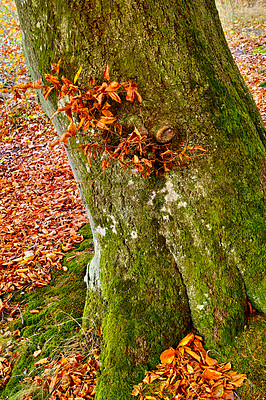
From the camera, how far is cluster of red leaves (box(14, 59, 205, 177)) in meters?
1.61

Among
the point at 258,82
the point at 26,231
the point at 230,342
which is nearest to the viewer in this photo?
the point at 230,342

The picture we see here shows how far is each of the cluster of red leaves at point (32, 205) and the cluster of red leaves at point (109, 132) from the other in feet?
6.35

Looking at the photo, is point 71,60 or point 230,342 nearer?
point 71,60

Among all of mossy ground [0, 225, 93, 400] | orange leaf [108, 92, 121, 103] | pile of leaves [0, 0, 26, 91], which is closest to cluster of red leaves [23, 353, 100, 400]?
mossy ground [0, 225, 93, 400]

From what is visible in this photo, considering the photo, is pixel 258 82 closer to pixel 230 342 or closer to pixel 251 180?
pixel 251 180

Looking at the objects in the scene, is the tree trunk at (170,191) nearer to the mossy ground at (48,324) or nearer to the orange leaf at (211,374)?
the orange leaf at (211,374)

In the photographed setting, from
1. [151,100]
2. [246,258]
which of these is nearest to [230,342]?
[246,258]

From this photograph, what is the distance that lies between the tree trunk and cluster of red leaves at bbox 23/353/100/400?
0.17m

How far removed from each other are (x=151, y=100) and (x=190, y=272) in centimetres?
118

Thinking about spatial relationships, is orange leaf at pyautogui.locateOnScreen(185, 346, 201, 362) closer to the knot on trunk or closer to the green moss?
the green moss

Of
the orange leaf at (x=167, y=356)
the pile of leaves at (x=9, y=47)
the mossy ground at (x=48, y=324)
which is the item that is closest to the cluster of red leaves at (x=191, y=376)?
the orange leaf at (x=167, y=356)

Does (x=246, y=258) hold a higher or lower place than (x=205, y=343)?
higher

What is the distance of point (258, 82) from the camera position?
774 centimetres

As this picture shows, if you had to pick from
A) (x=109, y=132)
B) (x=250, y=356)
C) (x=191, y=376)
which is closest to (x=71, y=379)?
(x=191, y=376)
